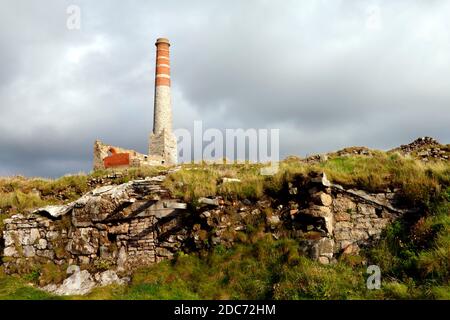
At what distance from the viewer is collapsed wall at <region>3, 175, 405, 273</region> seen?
35.9ft

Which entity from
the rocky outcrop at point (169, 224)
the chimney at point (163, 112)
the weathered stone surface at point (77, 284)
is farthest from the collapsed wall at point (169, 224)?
the chimney at point (163, 112)

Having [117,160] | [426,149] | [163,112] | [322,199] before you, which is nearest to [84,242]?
[322,199]

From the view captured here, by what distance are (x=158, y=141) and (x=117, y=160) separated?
7635 millimetres

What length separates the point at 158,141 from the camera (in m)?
33.9

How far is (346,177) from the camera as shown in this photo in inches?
468

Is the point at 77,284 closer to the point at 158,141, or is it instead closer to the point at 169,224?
the point at 169,224

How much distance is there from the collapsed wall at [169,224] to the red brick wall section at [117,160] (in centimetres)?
1258

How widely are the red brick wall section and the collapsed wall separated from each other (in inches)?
495

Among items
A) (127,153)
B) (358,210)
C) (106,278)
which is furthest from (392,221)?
(127,153)

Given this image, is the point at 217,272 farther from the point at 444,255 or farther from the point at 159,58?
the point at 159,58

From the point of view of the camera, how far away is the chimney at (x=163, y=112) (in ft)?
110

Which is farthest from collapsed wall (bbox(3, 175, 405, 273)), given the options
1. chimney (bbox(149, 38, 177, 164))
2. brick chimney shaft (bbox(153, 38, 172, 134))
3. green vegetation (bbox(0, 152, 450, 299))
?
brick chimney shaft (bbox(153, 38, 172, 134))

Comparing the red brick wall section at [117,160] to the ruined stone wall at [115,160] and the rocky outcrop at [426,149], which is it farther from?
the rocky outcrop at [426,149]

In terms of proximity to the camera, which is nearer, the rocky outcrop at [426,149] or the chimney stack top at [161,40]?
the rocky outcrop at [426,149]
